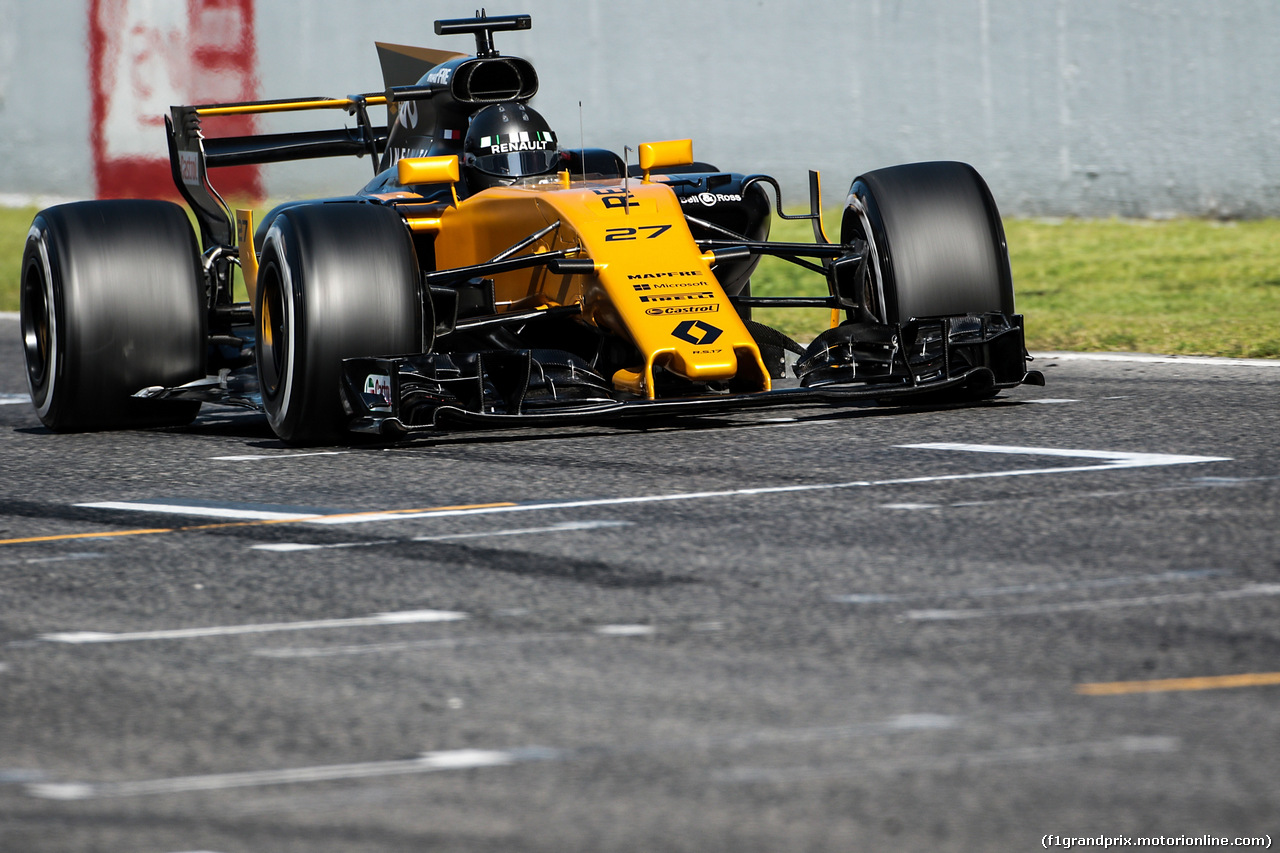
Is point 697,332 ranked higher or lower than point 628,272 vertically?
lower

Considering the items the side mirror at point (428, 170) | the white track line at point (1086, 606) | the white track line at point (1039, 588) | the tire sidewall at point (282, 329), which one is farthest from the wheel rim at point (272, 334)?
the white track line at point (1086, 606)

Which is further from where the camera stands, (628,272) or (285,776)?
(628,272)

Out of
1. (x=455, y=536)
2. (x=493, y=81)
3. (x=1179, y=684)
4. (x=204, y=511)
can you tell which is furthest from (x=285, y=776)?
(x=493, y=81)

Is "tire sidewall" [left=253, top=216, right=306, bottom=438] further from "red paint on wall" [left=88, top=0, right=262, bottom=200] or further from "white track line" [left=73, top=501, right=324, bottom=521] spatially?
"red paint on wall" [left=88, top=0, right=262, bottom=200]

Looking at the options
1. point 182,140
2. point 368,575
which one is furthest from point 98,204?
point 368,575

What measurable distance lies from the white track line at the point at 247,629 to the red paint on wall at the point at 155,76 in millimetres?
17439

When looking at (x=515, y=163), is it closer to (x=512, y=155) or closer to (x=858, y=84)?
(x=512, y=155)

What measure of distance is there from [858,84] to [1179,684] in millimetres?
15556

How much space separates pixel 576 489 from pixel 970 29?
500 inches

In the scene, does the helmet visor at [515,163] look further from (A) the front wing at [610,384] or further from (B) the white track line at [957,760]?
(B) the white track line at [957,760]

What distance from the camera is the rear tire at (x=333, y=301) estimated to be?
7.28 m

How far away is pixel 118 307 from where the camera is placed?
27.2ft

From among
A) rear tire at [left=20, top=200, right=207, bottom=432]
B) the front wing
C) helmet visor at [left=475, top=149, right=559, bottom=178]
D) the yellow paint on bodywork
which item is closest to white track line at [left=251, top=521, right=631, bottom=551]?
the front wing

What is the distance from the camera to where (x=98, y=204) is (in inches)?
332
